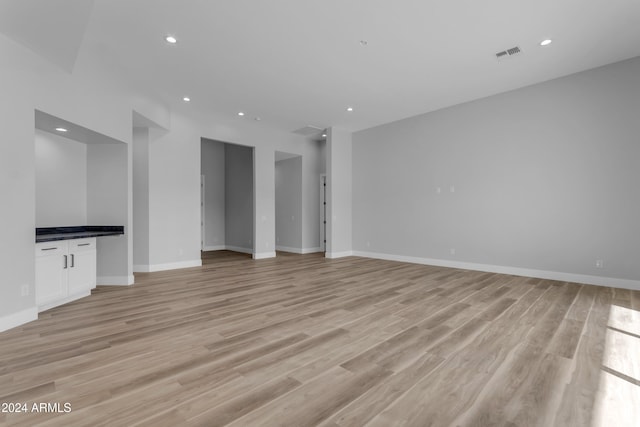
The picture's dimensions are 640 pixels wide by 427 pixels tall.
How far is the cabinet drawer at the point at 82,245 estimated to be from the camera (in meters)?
3.92

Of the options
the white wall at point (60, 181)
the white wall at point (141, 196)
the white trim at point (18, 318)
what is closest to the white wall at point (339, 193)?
the white wall at point (141, 196)

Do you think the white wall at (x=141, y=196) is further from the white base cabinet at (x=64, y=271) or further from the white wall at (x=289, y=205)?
the white wall at (x=289, y=205)

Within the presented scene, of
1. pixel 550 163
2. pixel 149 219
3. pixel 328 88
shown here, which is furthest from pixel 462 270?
pixel 149 219

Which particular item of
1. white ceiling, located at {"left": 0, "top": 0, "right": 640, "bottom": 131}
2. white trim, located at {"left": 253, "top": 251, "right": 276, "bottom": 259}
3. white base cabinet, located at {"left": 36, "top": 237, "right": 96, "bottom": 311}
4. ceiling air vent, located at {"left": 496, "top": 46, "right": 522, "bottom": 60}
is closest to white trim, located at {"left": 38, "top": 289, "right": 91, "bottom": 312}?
white base cabinet, located at {"left": 36, "top": 237, "right": 96, "bottom": 311}

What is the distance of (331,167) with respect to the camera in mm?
7785

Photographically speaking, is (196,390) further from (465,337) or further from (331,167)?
(331,167)

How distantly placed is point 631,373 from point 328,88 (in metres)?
5.04

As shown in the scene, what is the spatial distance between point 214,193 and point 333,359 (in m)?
8.19

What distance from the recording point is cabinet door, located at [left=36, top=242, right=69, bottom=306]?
344 cm

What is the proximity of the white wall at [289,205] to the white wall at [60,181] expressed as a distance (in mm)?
5084

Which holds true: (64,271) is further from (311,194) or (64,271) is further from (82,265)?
(311,194)

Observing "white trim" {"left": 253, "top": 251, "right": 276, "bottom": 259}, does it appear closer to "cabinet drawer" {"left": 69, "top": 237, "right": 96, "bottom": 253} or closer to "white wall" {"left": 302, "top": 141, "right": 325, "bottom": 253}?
"white wall" {"left": 302, "top": 141, "right": 325, "bottom": 253}

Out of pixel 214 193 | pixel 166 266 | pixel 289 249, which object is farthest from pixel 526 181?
pixel 214 193

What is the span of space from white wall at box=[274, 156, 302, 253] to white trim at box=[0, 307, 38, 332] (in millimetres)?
6022
